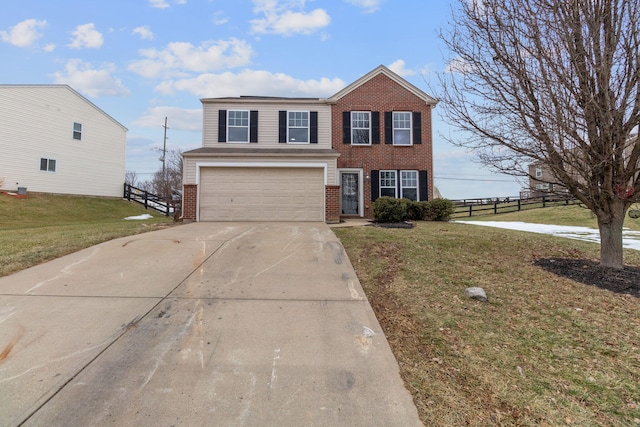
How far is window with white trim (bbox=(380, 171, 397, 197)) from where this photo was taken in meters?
15.6

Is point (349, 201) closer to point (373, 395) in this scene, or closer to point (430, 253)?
point (430, 253)

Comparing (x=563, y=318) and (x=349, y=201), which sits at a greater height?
(x=349, y=201)

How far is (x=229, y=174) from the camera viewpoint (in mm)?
13117

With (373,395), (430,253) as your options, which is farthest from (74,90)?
(373,395)

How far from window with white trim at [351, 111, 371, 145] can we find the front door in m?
1.51

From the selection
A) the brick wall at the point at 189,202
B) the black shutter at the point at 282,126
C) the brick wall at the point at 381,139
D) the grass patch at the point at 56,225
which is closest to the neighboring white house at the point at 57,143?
the grass patch at the point at 56,225

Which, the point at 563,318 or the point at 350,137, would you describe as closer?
the point at 563,318

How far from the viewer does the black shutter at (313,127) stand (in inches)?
611

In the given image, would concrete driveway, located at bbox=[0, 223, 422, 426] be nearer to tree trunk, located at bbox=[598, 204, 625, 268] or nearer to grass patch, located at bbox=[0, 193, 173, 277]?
grass patch, located at bbox=[0, 193, 173, 277]

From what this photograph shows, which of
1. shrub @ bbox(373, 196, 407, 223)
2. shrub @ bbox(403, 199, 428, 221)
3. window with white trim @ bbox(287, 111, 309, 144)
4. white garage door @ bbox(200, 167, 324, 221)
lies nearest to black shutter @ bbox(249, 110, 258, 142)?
window with white trim @ bbox(287, 111, 309, 144)

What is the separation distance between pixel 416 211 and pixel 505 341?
33.7 ft

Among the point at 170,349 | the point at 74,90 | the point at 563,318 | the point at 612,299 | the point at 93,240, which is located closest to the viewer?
the point at 170,349

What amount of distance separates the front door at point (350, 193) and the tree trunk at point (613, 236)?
10.0 m

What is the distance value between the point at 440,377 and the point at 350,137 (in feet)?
44.4
